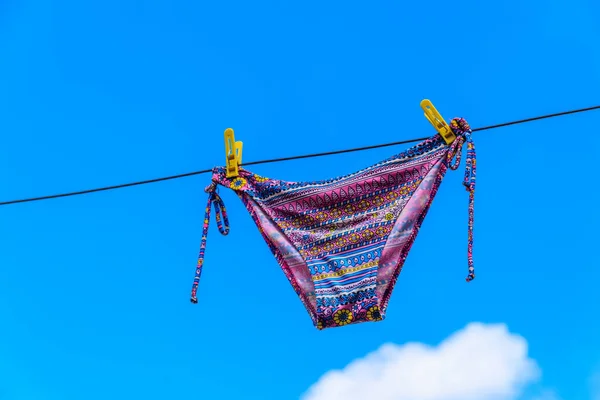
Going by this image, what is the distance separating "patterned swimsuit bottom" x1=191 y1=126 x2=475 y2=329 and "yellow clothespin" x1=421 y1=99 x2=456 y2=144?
0.04m

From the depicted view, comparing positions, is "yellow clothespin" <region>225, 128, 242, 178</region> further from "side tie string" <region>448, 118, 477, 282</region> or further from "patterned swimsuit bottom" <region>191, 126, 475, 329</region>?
"side tie string" <region>448, 118, 477, 282</region>

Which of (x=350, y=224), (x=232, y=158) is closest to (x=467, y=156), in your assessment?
(x=350, y=224)

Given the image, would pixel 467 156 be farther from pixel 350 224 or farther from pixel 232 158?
pixel 232 158

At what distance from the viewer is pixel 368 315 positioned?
163 inches

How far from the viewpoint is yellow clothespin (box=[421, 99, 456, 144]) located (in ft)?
13.9

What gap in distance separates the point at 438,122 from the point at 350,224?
0.72m

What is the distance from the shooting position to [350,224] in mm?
4383

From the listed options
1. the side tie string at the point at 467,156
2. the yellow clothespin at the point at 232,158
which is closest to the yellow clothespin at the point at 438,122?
the side tie string at the point at 467,156

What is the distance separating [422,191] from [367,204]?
31 centimetres

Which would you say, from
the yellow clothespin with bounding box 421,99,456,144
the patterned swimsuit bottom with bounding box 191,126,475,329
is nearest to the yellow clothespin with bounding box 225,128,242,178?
the patterned swimsuit bottom with bounding box 191,126,475,329

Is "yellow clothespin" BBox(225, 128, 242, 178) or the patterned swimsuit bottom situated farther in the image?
"yellow clothespin" BBox(225, 128, 242, 178)

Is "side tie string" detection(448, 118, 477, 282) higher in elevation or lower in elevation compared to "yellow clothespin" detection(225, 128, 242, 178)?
lower

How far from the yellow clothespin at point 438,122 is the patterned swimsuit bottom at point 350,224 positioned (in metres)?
0.04

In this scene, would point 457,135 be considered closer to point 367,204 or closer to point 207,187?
point 367,204
